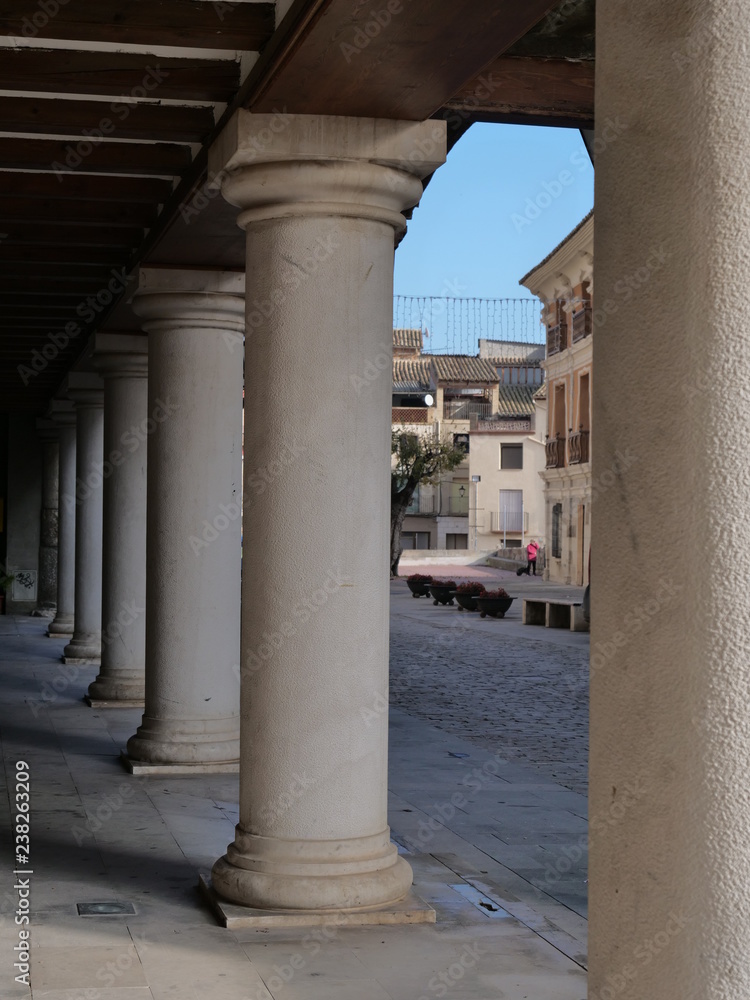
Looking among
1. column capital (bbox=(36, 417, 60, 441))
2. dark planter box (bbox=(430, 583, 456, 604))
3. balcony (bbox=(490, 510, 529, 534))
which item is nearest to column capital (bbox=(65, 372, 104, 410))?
column capital (bbox=(36, 417, 60, 441))

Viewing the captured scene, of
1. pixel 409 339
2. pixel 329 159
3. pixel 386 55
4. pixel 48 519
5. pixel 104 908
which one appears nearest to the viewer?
pixel 386 55

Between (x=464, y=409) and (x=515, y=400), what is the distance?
8.94 feet

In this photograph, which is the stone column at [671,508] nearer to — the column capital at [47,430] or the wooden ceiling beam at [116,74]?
the wooden ceiling beam at [116,74]

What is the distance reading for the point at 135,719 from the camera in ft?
34.4

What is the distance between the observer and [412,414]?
2527 inches

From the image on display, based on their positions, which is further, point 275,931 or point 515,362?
point 515,362

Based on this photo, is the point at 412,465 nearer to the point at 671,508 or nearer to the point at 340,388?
the point at 340,388

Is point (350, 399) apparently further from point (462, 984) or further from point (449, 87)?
point (462, 984)

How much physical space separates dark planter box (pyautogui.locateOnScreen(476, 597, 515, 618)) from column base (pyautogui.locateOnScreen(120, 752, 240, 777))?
1763 cm

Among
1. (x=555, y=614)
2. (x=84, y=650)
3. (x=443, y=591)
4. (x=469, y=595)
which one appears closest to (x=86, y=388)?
(x=84, y=650)

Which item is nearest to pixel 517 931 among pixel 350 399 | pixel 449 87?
pixel 350 399

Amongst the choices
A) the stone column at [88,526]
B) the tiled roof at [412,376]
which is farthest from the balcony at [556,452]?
the stone column at [88,526]

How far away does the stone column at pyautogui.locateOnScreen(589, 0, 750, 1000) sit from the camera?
1.88 metres

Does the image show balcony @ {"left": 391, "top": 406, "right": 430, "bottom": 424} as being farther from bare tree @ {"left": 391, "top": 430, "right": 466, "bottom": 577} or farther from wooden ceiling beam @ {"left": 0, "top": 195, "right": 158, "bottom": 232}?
wooden ceiling beam @ {"left": 0, "top": 195, "right": 158, "bottom": 232}
